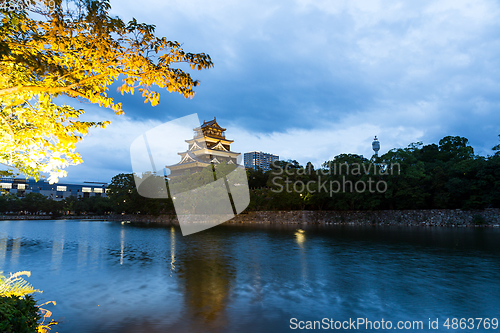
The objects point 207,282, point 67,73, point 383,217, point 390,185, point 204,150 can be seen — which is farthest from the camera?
point 204,150

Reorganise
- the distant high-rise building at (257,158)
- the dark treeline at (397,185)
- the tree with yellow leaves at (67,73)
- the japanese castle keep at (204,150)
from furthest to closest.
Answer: the distant high-rise building at (257,158)
the japanese castle keep at (204,150)
the dark treeline at (397,185)
the tree with yellow leaves at (67,73)

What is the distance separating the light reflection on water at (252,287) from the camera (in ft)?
18.1

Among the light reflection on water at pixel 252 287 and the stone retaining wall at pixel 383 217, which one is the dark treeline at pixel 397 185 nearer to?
the stone retaining wall at pixel 383 217

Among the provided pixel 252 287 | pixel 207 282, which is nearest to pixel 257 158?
pixel 207 282

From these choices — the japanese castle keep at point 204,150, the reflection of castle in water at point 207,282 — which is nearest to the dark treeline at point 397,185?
the japanese castle keep at point 204,150

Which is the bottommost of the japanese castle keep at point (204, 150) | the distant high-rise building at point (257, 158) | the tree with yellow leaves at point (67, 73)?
the tree with yellow leaves at point (67, 73)

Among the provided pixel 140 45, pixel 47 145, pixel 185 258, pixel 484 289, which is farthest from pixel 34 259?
pixel 484 289

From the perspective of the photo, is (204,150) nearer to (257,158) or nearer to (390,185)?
(390,185)

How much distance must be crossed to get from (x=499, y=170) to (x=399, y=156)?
8.28 meters

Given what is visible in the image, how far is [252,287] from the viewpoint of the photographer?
736 centimetres

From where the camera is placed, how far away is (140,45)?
4.77 meters

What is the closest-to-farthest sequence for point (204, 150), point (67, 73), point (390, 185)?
point (67, 73) → point (390, 185) → point (204, 150)

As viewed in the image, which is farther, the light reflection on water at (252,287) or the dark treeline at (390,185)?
the dark treeline at (390,185)

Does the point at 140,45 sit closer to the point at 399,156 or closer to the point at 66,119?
the point at 66,119
